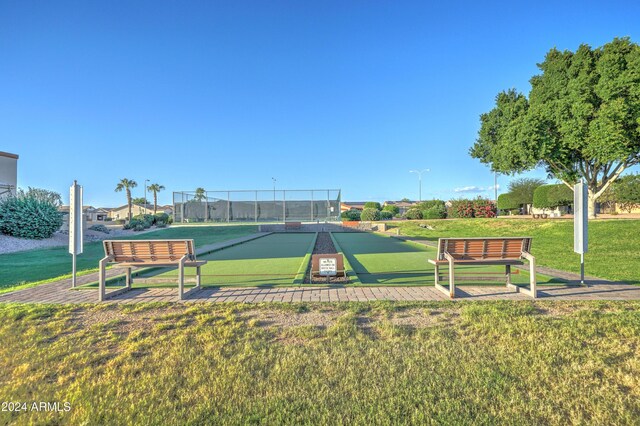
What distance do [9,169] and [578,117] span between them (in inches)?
1254

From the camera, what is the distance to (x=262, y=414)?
2.21m

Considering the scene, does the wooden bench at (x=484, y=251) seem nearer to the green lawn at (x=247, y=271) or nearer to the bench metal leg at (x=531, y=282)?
the bench metal leg at (x=531, y=282)

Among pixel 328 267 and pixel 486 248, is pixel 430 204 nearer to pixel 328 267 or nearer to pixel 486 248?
pixel 328 267

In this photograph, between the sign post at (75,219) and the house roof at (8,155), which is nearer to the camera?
the sign post at (75,219)

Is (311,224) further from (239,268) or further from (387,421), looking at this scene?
(387,421)

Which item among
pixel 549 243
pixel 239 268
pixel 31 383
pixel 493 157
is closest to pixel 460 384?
pixel 31 383

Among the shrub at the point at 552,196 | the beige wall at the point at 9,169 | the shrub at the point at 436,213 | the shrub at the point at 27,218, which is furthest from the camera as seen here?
the shrub at the point at 552,196

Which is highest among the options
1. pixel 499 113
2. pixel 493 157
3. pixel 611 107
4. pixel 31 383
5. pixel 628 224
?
pixel 499 113

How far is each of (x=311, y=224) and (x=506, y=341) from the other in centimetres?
2384

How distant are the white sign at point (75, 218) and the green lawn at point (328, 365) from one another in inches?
59.9

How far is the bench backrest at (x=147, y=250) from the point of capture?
5.34 metres

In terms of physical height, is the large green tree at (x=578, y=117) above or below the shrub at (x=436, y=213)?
above

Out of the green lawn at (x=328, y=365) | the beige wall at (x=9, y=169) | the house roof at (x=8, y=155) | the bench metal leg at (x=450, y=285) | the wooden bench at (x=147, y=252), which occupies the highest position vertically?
the house roof at (x=8, y=155)

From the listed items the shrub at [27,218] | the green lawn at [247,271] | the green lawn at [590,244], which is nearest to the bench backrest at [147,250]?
the green lawn at [247,271]
